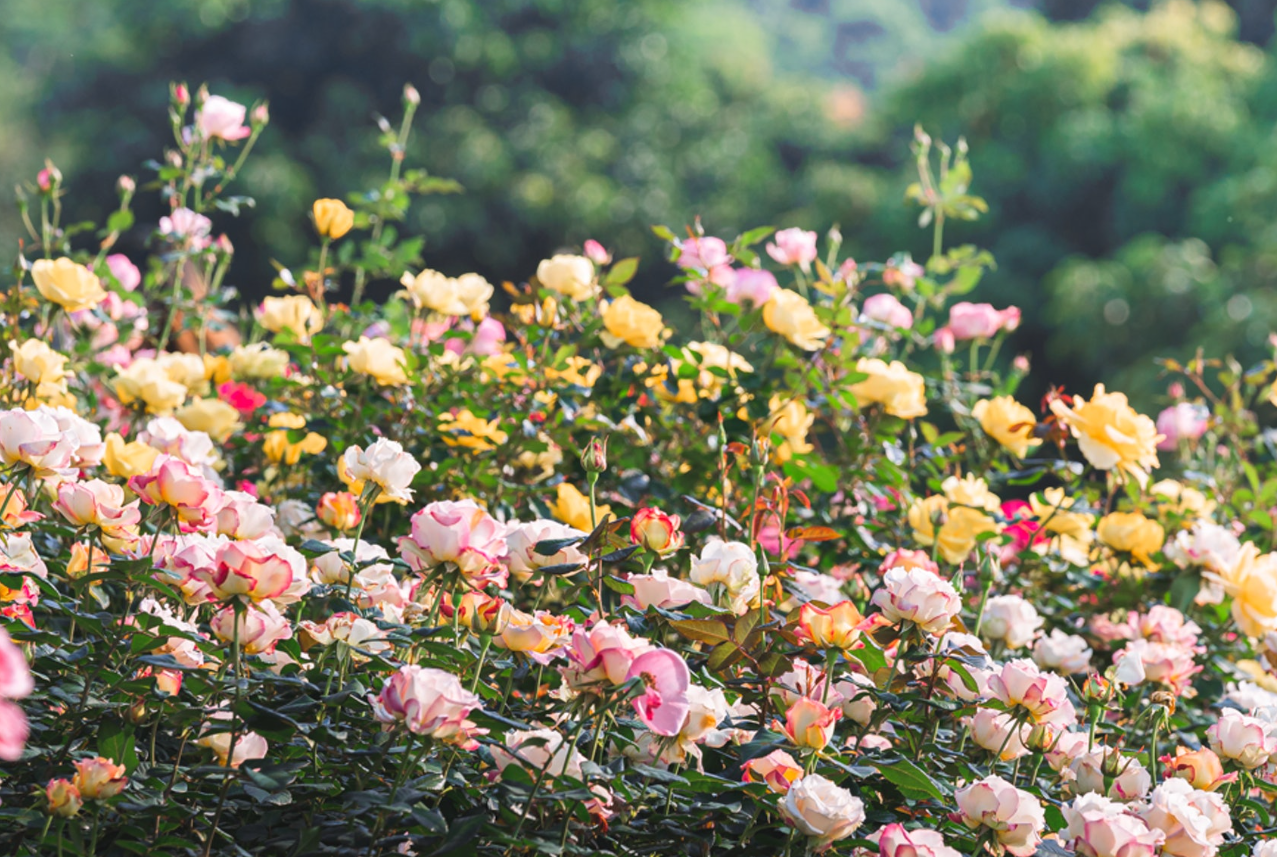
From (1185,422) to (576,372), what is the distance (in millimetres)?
1149

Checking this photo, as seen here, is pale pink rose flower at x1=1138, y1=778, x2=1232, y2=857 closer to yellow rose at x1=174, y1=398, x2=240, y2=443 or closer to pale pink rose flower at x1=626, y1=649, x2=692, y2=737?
pale pink rose flower at x1=626, y1=649, x2=692, y2=737

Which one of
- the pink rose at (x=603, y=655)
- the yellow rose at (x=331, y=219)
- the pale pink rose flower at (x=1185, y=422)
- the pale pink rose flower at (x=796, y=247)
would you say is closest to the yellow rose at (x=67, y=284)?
the yellow rose at (x=331, y=219)

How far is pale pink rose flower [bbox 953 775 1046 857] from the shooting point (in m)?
0.81

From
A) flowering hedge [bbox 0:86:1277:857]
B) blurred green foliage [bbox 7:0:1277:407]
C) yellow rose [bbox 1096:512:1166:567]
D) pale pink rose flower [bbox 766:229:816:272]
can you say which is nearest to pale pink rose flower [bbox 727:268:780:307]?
flowering hedge [bbox 0:86:1277:857]

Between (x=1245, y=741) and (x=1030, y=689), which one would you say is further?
(x=1245, y=741)

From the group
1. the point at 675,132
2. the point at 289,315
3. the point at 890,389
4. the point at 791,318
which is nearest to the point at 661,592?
the point at 791,318

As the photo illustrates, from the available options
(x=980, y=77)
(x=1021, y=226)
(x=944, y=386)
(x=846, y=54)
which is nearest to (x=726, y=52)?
(x=980, y=77)

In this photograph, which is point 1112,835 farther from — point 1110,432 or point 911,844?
point 1110,432

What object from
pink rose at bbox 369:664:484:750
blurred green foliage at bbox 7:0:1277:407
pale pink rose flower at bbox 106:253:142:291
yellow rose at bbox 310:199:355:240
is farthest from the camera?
blurred green foliage at bbox 7:0:1277:407

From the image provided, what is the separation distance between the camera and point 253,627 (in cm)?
86

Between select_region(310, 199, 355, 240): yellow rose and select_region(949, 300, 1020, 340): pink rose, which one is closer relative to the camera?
select_region(310, 199, 355, 240): yellow rose

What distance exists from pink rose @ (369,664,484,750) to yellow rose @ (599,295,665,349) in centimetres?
86

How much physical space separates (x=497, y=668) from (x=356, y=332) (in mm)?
1042

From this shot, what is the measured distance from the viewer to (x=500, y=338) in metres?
1.79
